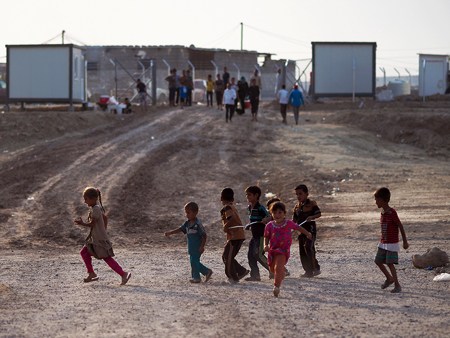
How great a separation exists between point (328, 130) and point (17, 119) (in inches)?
487

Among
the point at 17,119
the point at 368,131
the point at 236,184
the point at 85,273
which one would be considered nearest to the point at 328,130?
the point at 368,131

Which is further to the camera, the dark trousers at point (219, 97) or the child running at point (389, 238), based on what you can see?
the dark trousers at point (219, 97)

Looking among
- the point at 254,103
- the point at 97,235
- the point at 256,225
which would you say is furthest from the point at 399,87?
the point at 97,235

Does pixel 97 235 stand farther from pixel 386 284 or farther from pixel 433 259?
pixel 433 259

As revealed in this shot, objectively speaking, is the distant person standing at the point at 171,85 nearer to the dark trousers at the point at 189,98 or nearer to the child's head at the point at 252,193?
the dark trousers at the point at 189,98

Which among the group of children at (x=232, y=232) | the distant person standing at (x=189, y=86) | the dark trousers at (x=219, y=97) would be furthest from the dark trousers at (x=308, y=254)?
the distant person standing at (x=189, y=86)

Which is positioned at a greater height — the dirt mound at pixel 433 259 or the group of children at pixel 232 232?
the group of children at pixel 232 232

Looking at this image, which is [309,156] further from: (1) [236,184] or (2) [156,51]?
(2) [156,51]

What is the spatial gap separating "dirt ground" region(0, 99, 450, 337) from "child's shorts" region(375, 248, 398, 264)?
1.19 feet

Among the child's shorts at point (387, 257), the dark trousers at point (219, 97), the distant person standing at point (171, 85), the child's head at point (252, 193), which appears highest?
the distant person standing at point (171, 85)

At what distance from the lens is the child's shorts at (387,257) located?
20.2 feet

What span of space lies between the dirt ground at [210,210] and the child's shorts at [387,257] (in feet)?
1.19

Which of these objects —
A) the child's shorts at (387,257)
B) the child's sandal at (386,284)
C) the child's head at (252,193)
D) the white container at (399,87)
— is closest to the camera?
the child's shorts at (387,257)

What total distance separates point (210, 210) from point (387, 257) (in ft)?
24.8
